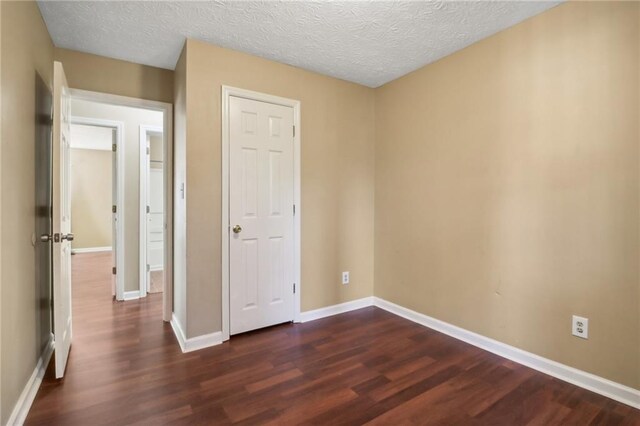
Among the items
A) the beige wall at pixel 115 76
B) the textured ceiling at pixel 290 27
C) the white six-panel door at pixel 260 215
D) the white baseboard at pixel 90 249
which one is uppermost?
the textured ceiling at pixel 290 27

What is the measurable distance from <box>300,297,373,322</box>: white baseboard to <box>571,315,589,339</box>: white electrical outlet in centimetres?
186

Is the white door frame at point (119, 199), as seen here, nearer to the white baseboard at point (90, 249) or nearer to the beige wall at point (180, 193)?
the beige wall at point (180, 193)

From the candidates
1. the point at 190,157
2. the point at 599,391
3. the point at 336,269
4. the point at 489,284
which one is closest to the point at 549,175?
the point at 489,284

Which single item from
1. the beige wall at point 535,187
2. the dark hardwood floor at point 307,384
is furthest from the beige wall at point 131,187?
the beige wall at point 535,187

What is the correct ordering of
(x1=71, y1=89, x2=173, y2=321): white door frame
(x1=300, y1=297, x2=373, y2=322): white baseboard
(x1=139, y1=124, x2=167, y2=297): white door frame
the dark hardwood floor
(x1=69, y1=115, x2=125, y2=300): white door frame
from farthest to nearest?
(x1=139, y1=124, x2=167, y2=297): white door frame
(x1=69, y1=115, x2=125, y2=300): white door frame
(x1=300, y1=297, x2=373, y2=322): white baseboard
(x1=71, y1=89, x2=173, y2=321): white door frame
the dark hardwood floor

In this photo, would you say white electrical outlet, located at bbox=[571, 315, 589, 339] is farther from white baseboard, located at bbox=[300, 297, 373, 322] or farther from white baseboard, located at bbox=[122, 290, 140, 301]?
white baseboard, located at bbox=[122, 290, 140, 301]

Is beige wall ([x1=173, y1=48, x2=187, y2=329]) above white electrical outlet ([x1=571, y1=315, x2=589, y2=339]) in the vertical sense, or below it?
above

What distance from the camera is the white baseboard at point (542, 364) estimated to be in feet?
5.90

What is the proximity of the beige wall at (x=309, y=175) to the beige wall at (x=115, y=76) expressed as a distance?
69 cm

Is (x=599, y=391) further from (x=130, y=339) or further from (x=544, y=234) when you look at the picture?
(x=130, y=339)

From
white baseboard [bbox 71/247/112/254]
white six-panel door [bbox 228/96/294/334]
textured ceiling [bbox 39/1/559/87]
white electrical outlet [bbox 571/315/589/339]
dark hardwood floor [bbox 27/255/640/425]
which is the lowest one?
dark hardwood floor [bbox 27/255/640/425]

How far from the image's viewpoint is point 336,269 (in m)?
3.24

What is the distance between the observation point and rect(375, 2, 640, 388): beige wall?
1.80 metres

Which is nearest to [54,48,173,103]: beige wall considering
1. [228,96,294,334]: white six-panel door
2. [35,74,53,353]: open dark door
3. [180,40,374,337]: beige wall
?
[35,74,53,353]: open dark door
